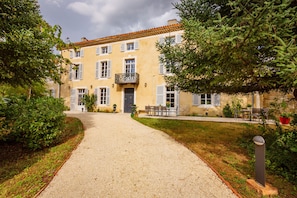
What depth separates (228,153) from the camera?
3896mm

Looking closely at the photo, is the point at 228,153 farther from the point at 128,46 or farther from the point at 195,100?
the point at 128,46

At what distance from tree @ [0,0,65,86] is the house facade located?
26.4 feet

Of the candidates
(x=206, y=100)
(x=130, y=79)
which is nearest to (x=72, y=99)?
(x=130, y=79)

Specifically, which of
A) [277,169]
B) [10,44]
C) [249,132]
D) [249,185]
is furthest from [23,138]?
[249,132]

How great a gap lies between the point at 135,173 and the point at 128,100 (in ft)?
33.6

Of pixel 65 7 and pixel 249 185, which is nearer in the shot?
pixel 249 185

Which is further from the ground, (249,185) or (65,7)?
(65,7)

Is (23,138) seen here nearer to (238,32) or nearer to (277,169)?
(238,32)

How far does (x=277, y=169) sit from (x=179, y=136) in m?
2.66

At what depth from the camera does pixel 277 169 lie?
3.07 metres

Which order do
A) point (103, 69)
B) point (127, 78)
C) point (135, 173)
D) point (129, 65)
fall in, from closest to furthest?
point (135, 173)
point (127, 78)
point (129, 65)
point (103, 69)

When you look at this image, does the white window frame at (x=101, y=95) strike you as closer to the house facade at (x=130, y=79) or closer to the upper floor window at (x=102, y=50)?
the house facade at (x=130, y=79)

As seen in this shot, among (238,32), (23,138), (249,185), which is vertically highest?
(238,32)

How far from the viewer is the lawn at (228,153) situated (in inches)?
101
